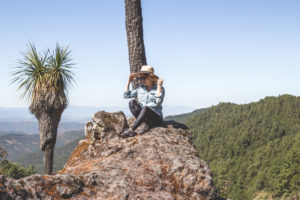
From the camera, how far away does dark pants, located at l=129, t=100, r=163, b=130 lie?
642 centimetres

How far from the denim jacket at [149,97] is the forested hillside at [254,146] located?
Answer: 57801 mm

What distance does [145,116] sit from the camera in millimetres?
6508

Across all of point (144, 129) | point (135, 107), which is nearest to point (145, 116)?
point (144, 129)

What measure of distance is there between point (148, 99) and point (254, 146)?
119m

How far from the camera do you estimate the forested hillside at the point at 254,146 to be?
69.8 metres

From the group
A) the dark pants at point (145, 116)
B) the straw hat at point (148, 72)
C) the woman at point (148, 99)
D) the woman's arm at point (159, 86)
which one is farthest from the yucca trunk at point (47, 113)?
the woman's arm at point (159, 86)

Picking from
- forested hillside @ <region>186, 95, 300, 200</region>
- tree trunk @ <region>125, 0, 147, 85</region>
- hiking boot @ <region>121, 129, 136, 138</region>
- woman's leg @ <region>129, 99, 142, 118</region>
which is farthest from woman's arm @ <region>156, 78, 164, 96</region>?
forested hillside @ <region>186, 95, 300, 200</region>

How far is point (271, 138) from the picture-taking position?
117812 millimetres

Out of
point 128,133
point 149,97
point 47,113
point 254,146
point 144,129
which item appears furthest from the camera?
point 254,146

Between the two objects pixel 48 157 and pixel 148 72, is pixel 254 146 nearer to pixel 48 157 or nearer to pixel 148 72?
pixel 48 157

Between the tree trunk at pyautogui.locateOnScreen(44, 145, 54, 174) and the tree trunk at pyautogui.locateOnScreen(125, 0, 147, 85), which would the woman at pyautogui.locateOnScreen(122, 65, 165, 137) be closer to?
the tree trunk at pyautogui.locateOnScreen(125, 0, 147, 85)

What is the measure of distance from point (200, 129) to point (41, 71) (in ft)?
487

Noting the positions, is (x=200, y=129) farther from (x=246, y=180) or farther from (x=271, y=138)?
(x=246, y=180)

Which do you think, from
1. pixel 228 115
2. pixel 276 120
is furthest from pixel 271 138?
pixel 228 115
